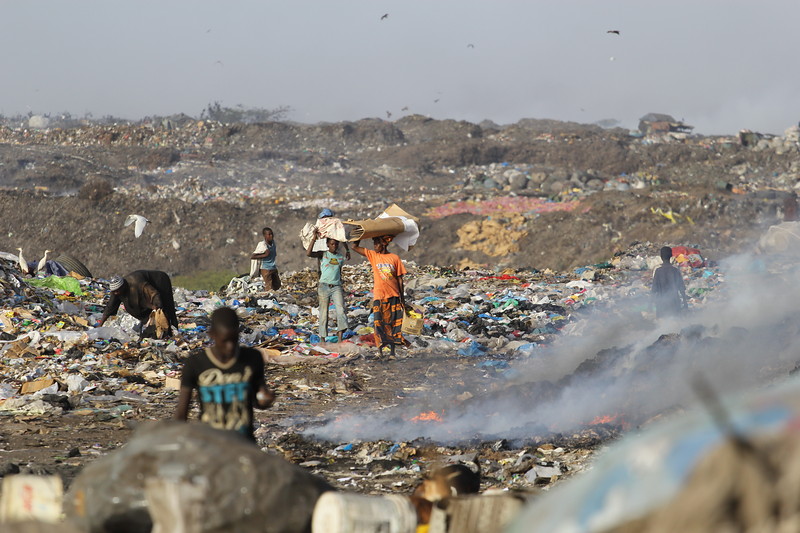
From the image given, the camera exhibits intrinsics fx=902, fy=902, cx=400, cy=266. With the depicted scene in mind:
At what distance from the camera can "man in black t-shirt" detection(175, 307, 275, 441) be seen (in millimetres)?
3693

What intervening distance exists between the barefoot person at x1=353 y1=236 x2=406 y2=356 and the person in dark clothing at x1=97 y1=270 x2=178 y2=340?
86.3 inches

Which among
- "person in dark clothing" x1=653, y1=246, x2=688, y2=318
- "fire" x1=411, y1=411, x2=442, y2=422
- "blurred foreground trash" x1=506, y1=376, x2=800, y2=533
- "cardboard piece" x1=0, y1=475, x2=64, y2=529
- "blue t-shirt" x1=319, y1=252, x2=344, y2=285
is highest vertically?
"blue t-shirt" x1=319, y1=252, x2=344, y2=285

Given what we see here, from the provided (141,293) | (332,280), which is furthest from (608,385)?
(141,293)

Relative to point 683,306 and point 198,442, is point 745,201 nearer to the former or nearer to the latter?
point 683,306

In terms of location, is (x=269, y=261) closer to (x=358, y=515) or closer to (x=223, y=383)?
(x=223, y=383)

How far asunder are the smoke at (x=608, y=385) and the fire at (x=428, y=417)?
0.08 meters

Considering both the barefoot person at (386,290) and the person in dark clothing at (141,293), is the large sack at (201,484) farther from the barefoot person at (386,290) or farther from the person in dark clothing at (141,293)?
the person in dark clothing at (141,293)

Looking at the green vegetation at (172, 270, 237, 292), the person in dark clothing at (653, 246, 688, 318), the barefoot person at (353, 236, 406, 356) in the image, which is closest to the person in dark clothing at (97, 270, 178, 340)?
the barefoot person at (353, 236, 406, 356)

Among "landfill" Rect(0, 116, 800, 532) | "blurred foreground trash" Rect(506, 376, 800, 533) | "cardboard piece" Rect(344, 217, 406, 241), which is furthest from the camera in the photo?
"cardboard piece" Rect(344, 217, 406, 241)

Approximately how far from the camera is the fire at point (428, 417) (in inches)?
284

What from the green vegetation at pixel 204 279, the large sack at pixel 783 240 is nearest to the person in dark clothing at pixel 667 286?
the large sack at pixel 783 240

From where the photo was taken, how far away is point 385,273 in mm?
Result: 9516

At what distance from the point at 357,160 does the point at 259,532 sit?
40.8m

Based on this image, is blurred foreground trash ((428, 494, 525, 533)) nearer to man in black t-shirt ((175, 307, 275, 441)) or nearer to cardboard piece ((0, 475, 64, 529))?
A: man in black t-shirt ((175, 307, 275, 441))
